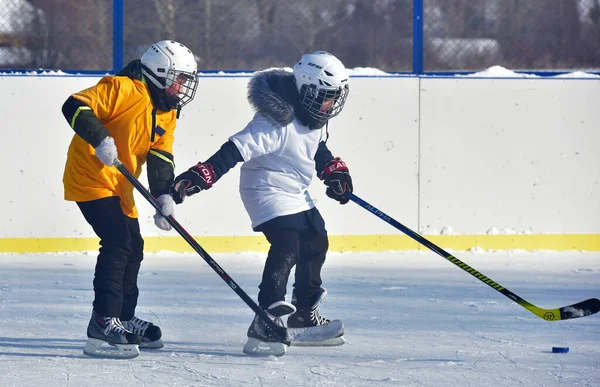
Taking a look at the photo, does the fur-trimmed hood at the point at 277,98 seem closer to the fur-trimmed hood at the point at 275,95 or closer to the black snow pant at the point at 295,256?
the fur-trimmed hood at the point at 275,95

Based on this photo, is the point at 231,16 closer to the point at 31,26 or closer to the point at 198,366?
the point at 31,26

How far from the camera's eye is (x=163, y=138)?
3650mm

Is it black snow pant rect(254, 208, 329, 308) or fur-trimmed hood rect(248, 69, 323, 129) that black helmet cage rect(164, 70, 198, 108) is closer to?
fur-trimmed hood rect(248, 69, 323, 129)

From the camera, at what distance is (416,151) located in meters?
6.15

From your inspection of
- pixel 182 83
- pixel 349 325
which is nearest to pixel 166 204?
pixel 182 83

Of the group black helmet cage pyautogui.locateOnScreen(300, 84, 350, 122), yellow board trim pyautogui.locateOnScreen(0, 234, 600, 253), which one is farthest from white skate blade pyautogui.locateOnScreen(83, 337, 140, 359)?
yellow board trim pyautogui.locateOnScreen(0, 234, 600, 253)

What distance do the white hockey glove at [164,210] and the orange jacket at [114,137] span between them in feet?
0.52

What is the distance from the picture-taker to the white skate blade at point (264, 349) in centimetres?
348

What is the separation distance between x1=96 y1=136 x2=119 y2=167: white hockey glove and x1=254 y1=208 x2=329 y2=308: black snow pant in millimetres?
630

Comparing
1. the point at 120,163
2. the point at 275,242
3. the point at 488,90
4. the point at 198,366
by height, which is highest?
the point at 488,90

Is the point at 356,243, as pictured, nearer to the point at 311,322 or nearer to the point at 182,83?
the point at 311,322

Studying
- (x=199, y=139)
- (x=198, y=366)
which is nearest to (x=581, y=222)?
(x=199, y=139)

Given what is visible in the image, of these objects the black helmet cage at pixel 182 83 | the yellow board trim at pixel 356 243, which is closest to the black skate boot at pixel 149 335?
the black helmet cage at pixel 182 83

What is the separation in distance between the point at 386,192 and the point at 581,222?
1.21m
